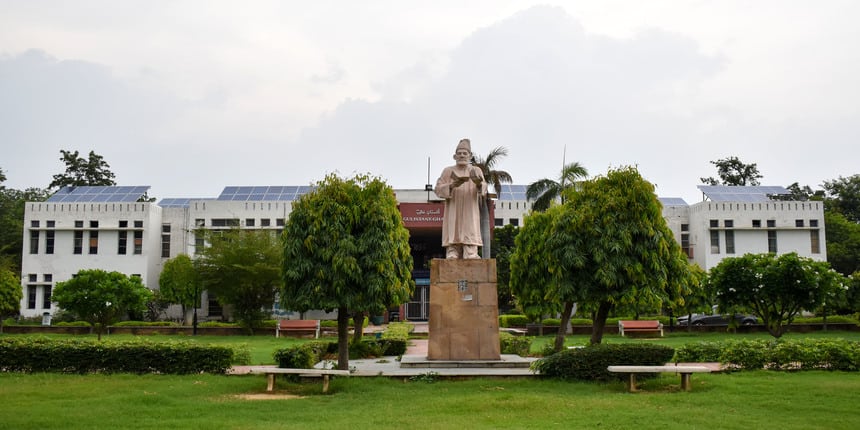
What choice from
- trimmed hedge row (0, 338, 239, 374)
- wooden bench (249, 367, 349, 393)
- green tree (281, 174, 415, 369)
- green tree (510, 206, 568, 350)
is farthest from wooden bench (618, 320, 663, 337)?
wooden bench (249, 367, 349, 393)

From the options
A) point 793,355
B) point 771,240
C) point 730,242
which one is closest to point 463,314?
point 793,355

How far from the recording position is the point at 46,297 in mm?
47469

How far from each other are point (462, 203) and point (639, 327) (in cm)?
2088

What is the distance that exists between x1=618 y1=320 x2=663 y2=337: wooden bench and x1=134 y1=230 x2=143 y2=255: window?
31.4 metres

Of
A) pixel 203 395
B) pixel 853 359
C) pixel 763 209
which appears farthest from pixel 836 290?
pixel 203 395

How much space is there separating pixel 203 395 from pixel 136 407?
1563 mm

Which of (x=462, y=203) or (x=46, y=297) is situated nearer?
(x=462, y=203)

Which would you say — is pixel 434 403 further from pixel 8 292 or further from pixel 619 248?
pixel 8 292

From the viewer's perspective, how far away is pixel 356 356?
62.5ft

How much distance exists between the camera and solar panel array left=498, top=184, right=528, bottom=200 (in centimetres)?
5297

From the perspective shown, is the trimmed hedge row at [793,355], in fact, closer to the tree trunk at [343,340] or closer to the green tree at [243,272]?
the tree trunk at [343,340]

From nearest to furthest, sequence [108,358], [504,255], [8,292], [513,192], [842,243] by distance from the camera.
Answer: [108,358] < [8,292] < [504,255] < [842,243] < [513,192]

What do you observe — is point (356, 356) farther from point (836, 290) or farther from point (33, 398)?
point (836, 290)

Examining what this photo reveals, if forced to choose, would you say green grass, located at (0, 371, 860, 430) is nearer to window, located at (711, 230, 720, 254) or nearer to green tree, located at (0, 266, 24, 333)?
green tree, located at (0, 266, 24, 333)
